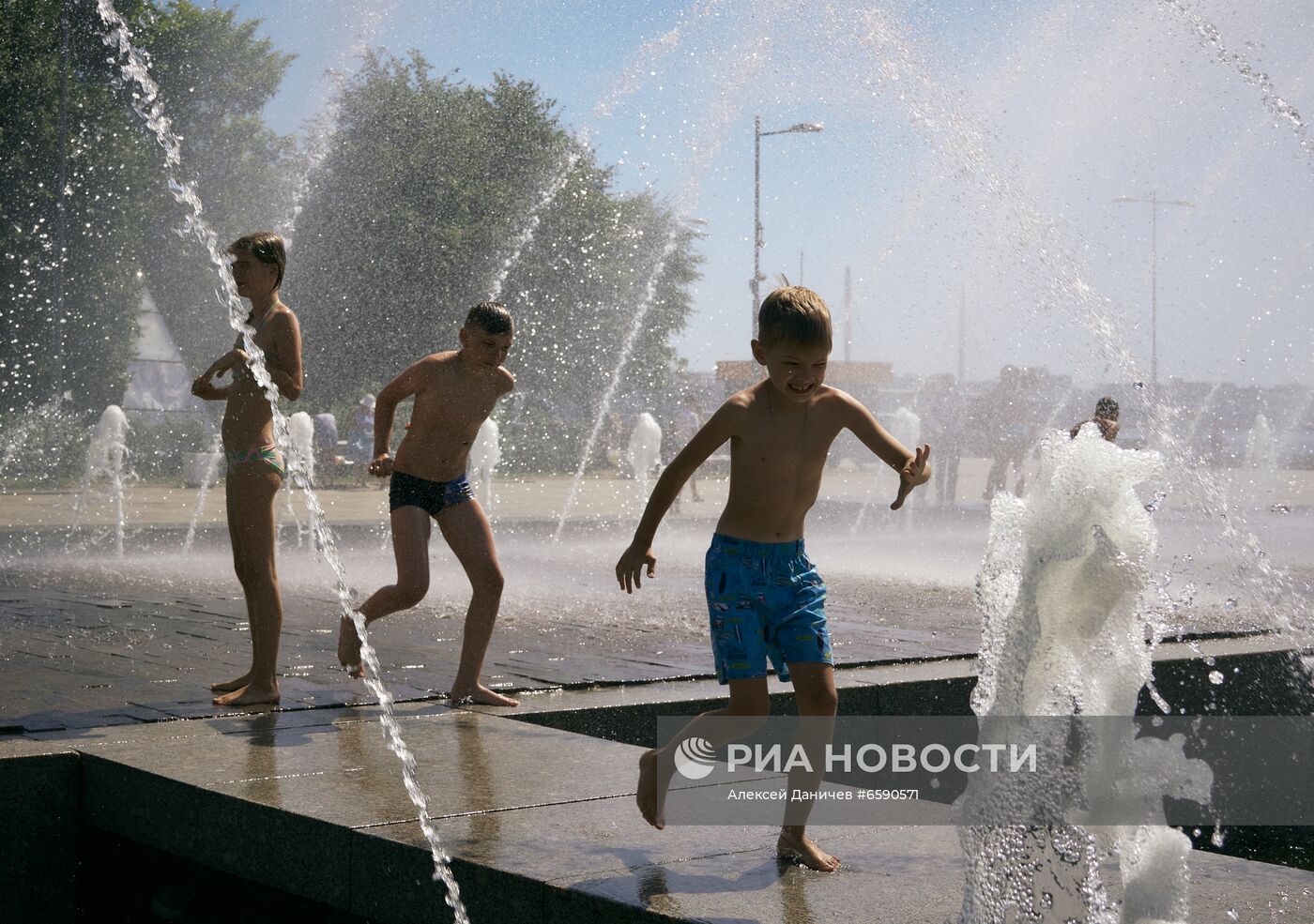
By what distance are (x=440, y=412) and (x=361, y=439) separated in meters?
21.4

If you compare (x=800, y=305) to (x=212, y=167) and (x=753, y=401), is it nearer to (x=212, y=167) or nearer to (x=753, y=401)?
(x=753, y=401)

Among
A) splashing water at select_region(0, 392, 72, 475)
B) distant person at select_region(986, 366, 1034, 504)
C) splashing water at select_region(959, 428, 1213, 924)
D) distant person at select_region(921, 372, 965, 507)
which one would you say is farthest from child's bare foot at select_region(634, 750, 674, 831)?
splashing water at select_region(0, 392, 72, 475)

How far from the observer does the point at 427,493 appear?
5402 millimetres

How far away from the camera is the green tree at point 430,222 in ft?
106

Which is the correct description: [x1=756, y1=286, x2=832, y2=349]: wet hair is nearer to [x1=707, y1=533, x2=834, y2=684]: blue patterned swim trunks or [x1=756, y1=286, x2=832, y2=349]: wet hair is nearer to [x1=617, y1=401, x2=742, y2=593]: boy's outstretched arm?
[x1=617, y1=401, x2=742, y2=593]: boy's outstretched arm

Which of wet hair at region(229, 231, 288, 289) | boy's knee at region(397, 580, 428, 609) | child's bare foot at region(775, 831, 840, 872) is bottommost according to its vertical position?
child's bare foot at region(775, 831, 840, 872)

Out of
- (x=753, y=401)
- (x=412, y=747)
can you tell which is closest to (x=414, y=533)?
(x=412, y=747)

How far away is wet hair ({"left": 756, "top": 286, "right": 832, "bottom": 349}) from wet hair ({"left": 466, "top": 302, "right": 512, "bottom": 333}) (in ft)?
6.94

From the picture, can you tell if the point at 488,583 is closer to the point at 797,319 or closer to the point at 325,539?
the point at 325,539

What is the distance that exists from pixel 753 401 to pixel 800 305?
0.94ft

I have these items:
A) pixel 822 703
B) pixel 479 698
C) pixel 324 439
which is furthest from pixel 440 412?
pixel 324 439

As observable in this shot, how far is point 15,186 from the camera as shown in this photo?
30250 mm

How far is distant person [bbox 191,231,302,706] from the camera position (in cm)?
528

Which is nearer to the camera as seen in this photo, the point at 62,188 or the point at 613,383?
the point at 62,188
